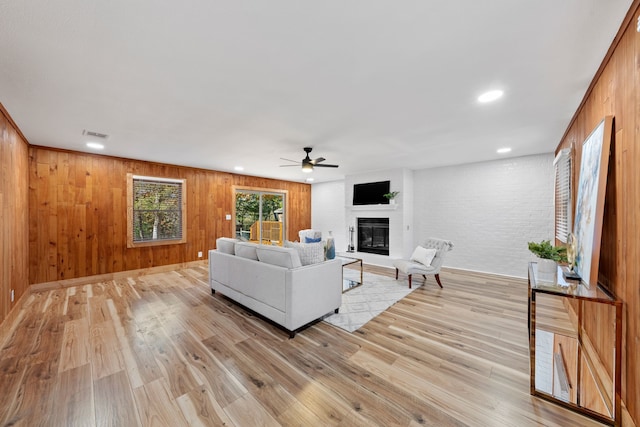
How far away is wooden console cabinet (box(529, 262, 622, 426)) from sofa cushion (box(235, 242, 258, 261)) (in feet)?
9.14

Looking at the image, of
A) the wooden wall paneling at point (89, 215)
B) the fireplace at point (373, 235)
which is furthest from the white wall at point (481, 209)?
the wooden wall paneling at point (89, 215)

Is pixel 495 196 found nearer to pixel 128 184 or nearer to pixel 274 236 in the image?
pixel 274 236

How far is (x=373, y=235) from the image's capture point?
655 centimetres

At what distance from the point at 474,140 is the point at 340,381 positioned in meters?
3.75

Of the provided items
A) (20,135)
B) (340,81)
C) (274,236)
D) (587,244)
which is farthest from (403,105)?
(274,236)

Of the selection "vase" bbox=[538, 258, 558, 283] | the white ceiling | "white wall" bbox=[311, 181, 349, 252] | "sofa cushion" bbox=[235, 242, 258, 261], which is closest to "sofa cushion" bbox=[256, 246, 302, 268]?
"sofa cushion" bbox=[235, 242, 258, 261]

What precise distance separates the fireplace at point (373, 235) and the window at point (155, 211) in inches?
172

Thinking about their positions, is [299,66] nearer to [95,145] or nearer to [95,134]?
[95,134]

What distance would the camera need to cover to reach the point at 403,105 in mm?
2559

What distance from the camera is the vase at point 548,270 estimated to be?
195 cm

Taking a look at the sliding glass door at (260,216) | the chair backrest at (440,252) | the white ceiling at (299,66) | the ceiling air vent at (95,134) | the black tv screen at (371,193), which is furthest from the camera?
the sliding glass door at (260,216)

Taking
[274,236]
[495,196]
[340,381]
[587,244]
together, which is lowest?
[340,381]

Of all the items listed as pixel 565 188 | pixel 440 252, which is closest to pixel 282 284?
pixel 440 252

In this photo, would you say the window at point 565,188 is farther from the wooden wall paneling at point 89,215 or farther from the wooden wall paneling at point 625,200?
the wooden wall paneling at point 89,215
